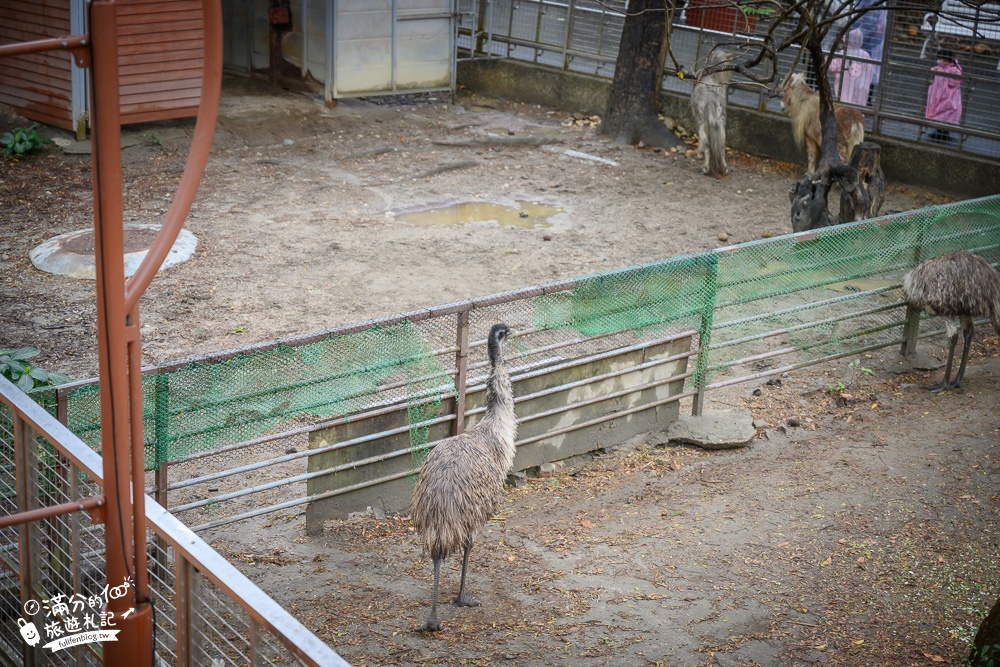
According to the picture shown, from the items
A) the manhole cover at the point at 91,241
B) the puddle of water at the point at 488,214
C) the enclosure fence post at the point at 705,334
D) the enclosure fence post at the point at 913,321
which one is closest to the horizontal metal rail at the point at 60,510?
the enclosure fence post at the point at 705,334

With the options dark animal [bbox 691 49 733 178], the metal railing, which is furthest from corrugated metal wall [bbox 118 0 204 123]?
the metal railing

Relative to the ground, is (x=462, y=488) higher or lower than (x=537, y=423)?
higher

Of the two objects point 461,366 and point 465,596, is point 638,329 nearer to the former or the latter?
point 461,366

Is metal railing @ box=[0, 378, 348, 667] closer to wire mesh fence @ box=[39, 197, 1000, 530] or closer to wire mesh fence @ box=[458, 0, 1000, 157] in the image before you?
wire mesh fence @ box=[39, 197, 1000, 530]

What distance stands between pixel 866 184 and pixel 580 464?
570cm

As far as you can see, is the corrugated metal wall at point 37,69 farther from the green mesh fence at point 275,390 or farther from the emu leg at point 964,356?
the emu leg at point 964,356

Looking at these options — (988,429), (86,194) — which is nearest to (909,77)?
(988,429)

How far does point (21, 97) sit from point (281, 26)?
414 cm

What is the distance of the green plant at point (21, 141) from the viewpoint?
12820mm

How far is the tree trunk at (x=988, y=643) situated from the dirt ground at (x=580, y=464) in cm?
47

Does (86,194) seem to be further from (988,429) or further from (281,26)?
(988,429)

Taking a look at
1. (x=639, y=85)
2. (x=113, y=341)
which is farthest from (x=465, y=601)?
(x=639, y=85)

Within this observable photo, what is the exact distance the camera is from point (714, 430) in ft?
25.2

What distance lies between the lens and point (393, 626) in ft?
17.5
